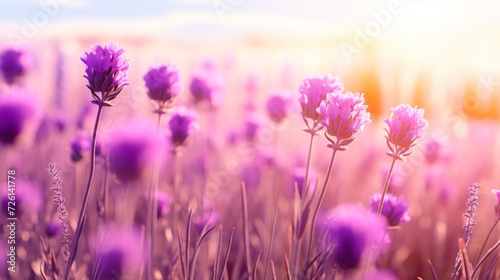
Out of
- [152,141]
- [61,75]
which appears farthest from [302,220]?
[61,75]

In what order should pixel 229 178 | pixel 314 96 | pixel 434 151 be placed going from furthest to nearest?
pixel 229 178 → pixel 434 151 → pixel 314 96

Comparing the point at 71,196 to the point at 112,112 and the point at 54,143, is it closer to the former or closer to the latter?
the point at 54,143

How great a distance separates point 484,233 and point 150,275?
1.95m

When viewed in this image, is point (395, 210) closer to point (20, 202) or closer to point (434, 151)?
point (434, 151)

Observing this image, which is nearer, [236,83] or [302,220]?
[302,220]

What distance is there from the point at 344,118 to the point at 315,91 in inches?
6.9

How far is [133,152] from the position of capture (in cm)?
94

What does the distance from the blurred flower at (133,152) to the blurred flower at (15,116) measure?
0.65 metres

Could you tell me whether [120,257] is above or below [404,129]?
below

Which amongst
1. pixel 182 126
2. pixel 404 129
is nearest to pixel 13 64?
pixel 182 126

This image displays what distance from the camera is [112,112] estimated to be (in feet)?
12.4

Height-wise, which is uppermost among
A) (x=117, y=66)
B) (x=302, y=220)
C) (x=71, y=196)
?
(x=117, y=66)

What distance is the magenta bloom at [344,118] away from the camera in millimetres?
1200

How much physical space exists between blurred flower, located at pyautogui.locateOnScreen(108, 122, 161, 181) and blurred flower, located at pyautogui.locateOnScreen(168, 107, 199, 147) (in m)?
0.67
